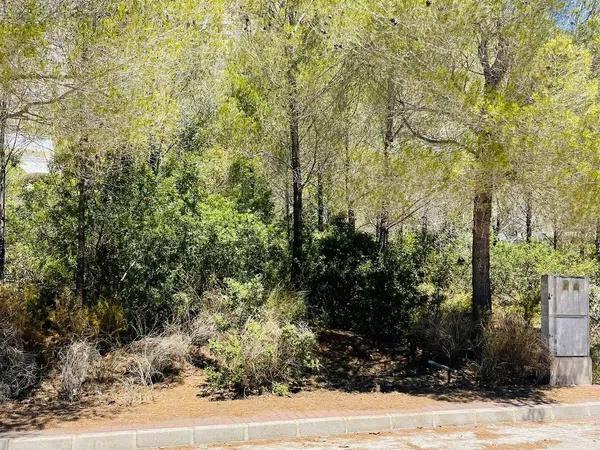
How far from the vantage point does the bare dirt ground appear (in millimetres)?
7684

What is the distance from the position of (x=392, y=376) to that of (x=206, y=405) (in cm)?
367

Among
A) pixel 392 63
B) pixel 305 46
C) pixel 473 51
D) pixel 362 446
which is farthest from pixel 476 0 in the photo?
pixel 362 446

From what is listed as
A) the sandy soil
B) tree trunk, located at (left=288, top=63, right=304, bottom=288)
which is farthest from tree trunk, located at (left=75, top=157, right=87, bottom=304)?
tree trunk, located at (left=288, top=63, right=304, bottom=288)

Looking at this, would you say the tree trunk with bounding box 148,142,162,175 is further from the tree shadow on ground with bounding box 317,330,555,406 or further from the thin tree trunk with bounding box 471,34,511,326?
the thin tree trunk with bounding box 471,34,511,326

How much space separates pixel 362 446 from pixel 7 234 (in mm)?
10335

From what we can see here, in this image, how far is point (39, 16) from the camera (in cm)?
856

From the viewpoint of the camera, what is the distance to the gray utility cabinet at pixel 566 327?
10.2 m

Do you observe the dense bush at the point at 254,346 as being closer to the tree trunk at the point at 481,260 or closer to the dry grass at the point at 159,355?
the dry grass at the point at 159,355

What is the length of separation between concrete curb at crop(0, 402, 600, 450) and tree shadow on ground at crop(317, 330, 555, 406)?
399 mm

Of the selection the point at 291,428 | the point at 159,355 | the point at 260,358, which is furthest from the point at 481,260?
the point at 159,355

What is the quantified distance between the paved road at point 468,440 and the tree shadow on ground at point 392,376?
3.46 ft

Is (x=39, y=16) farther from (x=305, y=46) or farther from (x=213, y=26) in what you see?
(x=305, y=46)

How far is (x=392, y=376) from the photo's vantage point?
10.9m

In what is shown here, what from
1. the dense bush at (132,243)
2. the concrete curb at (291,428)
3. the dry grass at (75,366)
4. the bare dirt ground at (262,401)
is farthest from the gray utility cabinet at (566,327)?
the dry grass at (75,366)
